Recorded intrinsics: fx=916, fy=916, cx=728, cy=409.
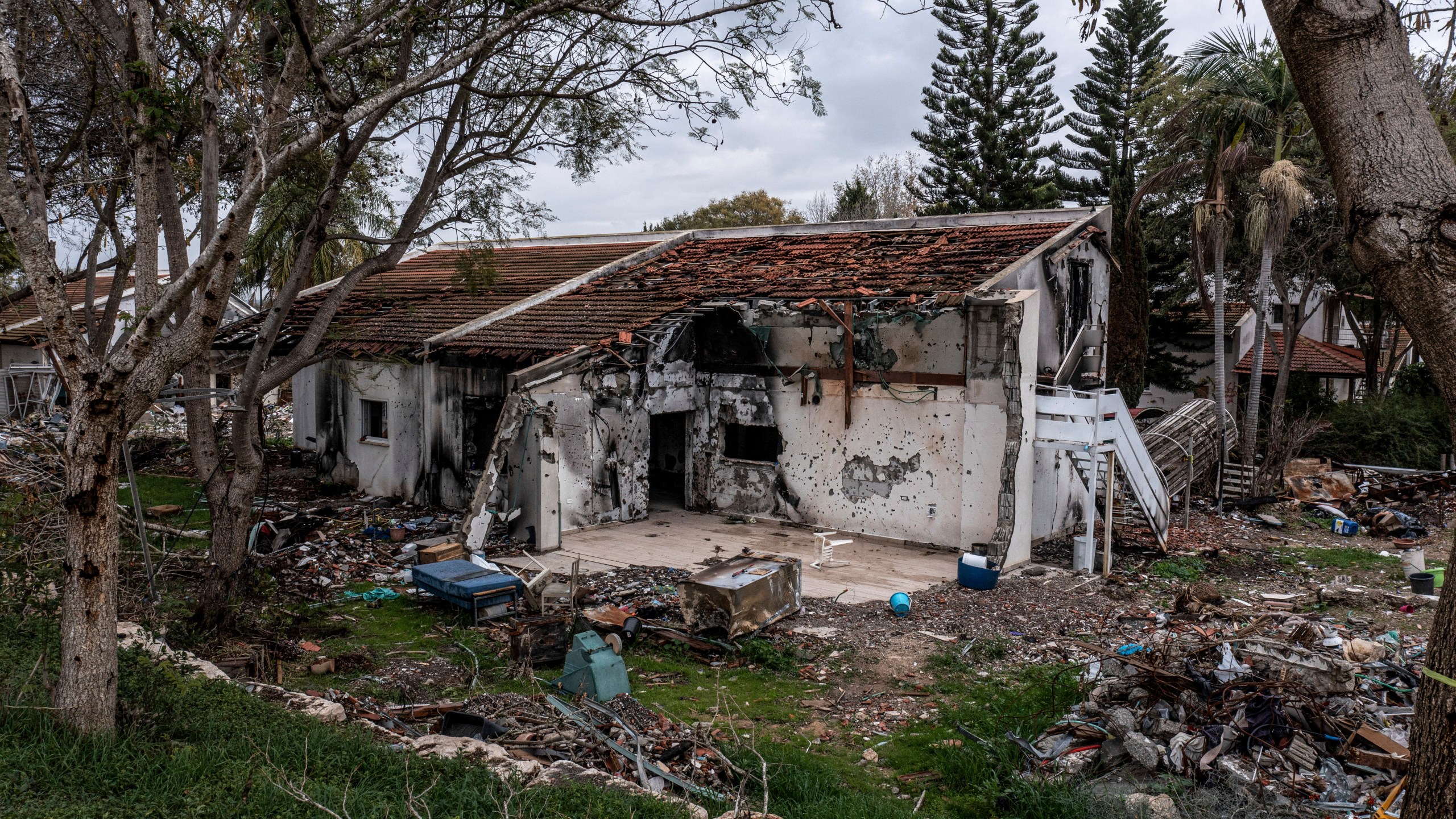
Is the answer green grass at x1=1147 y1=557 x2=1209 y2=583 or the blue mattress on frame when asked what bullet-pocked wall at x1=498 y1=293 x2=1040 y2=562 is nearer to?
green grass at x1=1147 y1=557 x2=1209 y2=583

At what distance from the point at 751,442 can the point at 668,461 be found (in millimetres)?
2062

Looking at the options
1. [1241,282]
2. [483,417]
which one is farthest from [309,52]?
[1241,282]

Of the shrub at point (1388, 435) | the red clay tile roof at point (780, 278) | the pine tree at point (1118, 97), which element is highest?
the pine tree at point (1118, 97)

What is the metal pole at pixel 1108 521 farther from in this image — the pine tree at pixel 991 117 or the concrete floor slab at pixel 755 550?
the pine tree at pixel 991 117

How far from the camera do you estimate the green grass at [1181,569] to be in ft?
40.6

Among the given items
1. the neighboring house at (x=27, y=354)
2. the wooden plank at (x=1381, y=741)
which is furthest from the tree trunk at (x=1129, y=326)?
the neighboring house at (x=27, y=354)

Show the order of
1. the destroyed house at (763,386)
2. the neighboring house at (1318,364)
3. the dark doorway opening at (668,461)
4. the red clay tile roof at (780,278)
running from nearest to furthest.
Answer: the destroyed house at (763,386) → the red clay tile roof at (780,278) → the dark doorway opening at (668,461) → the neighboring house at (1318,364)

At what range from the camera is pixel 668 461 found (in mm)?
17062

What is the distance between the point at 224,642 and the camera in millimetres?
8273

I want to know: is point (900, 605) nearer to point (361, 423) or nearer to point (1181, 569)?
point (1181, 569)

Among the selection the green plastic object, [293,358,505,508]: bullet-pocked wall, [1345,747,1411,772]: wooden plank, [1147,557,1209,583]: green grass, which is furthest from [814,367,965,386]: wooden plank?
[1345,747,1411,772]: wooden plank

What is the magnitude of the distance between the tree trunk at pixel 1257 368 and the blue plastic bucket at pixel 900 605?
11.3 metres

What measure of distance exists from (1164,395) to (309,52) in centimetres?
2788

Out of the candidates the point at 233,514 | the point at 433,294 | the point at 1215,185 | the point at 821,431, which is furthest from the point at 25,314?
the point at 1215,185
